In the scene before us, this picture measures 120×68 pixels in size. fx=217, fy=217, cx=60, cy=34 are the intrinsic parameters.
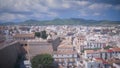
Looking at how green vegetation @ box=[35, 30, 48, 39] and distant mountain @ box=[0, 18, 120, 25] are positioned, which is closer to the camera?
distant mountain @ box=[0, 18, 120, 25]

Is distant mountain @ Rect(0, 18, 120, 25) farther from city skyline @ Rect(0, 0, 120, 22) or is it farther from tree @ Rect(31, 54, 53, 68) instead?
tree @ Rect(31, 54, 53, 68)

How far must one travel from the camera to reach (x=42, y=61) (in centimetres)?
436

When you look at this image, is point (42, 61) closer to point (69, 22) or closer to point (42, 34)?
point (69, 22)

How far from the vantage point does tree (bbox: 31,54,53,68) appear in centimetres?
430

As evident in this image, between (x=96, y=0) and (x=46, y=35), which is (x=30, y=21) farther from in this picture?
(x=96, y=0)

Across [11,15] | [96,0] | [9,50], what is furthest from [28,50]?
[96,0]

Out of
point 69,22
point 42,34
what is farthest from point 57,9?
point 42,34

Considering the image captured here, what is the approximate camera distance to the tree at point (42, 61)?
169 inches

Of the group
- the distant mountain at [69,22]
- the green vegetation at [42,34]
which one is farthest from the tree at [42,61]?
the green vegetation at [42,34]

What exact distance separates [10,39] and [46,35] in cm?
103

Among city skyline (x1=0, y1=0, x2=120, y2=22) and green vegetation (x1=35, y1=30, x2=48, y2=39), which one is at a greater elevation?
city skyline (x1=0, y1=0, x2=120, y2=22)

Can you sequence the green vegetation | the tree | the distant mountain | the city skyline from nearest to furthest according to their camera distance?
the tree < the city skyline < the distant mountain < the green vegetation

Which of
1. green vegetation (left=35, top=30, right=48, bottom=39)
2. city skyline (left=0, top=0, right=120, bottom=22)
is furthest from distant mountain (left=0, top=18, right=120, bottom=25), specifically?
green vegetation (left=35, top=30, right=48, bottom=39)

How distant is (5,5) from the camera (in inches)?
172
